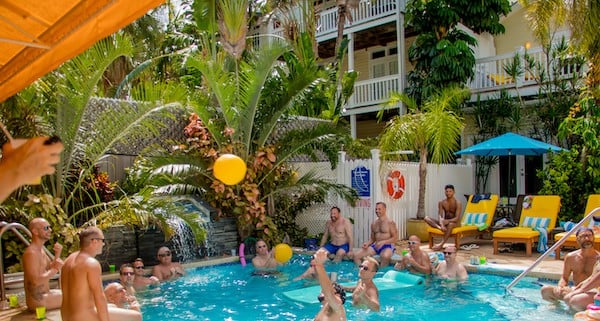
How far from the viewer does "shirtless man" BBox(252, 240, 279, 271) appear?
10.0 meters

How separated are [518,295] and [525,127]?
10.2m

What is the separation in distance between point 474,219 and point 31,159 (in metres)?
11.2

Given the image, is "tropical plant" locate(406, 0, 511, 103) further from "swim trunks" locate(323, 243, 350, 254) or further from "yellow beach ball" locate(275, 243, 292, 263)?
"yellow beach ball" locate(275, 243, 292, 263)

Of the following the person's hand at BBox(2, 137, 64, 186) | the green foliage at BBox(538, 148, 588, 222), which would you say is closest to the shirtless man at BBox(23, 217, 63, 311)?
the person's hand at BBox(2, 137, 64, 186)

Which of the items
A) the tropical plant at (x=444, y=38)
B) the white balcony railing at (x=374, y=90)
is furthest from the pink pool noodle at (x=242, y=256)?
the white balcony railing at (x=374, y=90)

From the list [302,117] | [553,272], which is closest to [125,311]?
[553,272]

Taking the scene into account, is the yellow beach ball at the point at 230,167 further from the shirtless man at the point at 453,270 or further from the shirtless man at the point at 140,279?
the shirtless man at the point at 453,270

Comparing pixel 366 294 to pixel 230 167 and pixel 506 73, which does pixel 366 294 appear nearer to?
pixel 230 167

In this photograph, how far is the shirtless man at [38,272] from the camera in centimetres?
566

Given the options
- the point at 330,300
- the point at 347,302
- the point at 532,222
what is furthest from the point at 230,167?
the point at 532,222

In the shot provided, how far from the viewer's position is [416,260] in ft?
30.2

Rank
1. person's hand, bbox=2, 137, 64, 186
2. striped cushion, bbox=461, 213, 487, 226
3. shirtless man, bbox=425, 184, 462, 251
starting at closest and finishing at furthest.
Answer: person's hand, bbox=2, 137, 64, 186 < shirtless man, bbox=425, 184, 462, 251 < striped cushion, bbox=461, 213, 487, 226

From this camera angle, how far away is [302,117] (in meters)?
Answer: 15.0

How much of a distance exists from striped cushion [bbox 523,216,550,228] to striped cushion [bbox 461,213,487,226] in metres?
0.97
